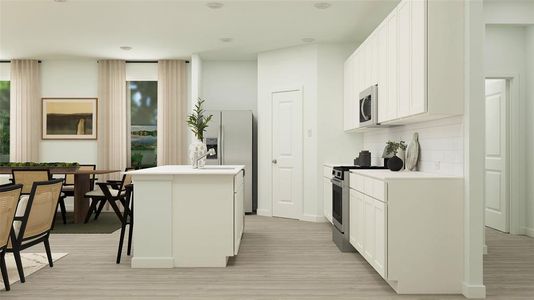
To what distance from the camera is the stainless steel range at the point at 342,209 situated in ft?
16.3

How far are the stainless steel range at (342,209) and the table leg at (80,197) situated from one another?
163 inches

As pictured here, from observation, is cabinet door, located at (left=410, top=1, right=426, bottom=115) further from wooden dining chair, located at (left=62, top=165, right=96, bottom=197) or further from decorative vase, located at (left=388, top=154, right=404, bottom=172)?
wooden dining chair, located at (left=62, top=165, right=96, bottom=197)

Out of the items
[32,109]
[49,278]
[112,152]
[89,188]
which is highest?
[32,109]

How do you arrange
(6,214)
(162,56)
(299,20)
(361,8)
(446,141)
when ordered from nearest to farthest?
(6,214) → (446,141) → (361,8) → (299,20) → (162,56)

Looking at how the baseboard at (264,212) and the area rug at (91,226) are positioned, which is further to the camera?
the baseboard at (264,212)

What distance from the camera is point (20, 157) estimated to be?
28.7 feet

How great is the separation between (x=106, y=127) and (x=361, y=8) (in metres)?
5.51

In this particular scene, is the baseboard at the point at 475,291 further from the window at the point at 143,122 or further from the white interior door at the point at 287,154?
the window at the point at 143,122

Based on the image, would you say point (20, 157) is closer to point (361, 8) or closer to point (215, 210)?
point (215, 210)

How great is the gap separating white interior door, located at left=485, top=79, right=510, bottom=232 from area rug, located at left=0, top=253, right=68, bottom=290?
5829mm

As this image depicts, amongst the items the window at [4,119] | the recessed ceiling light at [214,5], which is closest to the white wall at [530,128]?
the recessed ceiling light at [214,5]

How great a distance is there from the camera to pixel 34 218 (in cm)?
406

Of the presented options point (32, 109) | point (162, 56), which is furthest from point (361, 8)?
point (32, 109)

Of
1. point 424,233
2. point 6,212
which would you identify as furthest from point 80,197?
point 424,233
